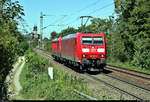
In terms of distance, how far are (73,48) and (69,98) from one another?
11.6 m

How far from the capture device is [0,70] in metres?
7.92

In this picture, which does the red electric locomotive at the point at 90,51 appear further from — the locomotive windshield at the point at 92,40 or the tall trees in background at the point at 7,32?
the tall trees in background at the point at 7,32

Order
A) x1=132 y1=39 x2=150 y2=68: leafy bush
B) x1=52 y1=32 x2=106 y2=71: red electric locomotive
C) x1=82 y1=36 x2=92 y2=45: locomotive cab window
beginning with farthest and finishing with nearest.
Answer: x1=132 y1=39 x2=150 y2=68: leafy bush < x1=82 y1=36 x2=92 y2=45: locomotive cab window < x1=52 y1=32 x2=106 y2=71: red electric locomotive

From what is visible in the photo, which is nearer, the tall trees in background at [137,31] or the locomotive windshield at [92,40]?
the locomotive windshield at [92,40]

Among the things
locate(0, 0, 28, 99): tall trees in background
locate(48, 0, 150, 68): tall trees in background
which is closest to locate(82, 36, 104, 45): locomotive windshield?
locate(48, 0, 150, 68): tall trees in background

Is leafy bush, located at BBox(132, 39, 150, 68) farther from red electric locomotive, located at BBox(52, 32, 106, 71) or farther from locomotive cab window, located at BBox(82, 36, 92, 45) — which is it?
locomotive cab window, located at BBox(82, 36, 92, 45)

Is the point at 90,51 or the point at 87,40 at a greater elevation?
the point at 87,40

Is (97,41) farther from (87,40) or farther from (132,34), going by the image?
(132,34)

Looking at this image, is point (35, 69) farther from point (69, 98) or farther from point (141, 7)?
point (141, 7)

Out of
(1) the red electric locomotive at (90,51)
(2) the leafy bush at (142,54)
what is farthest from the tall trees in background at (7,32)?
(2) the leafy bush at (142,54)

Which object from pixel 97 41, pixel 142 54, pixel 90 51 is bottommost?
pixel 142 54

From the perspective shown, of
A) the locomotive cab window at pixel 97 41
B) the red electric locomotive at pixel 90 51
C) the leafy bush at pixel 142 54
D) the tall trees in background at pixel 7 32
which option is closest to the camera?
the tall trees in background at pixel 7 32

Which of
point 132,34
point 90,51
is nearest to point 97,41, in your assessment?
point 90,51

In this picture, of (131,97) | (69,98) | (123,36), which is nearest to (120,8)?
(123,36)
